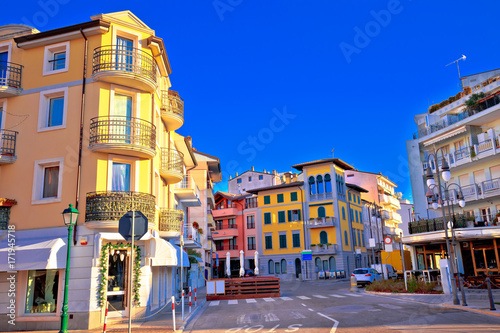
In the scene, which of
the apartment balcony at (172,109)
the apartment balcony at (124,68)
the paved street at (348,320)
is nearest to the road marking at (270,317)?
the paved street at (348,320)

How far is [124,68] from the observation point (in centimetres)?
1784

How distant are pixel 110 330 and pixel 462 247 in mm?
26359

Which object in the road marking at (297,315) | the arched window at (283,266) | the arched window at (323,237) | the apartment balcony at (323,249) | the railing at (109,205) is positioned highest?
the arched window at (323,237)

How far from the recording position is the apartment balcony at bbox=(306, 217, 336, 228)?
54.7 meters

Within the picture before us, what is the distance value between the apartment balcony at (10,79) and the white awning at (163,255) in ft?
28.9

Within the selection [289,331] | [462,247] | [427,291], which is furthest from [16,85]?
[462,247]

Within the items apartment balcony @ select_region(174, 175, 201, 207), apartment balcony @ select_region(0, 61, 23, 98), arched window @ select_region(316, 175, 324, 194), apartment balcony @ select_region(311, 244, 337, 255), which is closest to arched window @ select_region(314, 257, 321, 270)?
apartment balcony @ select_region(311, 244, 337, 255)

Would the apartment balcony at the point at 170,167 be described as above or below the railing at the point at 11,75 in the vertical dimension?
below

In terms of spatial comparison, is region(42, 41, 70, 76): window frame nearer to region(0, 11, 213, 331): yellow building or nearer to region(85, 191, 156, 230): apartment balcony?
region(0, 11, 213, 331): yellow building

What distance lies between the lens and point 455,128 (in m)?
33.6

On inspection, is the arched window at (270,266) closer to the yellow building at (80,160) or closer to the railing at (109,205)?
the yellow building at (80,160)

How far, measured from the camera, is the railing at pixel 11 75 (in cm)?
1812

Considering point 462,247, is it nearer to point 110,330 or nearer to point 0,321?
point 110,330

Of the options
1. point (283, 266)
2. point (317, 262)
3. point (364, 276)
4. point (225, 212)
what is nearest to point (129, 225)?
point (364, 276)
